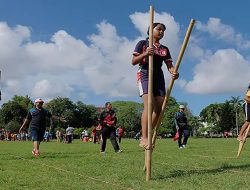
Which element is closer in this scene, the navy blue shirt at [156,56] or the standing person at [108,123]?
the navy blue shirt at [156,56]

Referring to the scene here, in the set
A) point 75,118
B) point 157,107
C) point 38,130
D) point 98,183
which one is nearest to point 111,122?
point 38,130

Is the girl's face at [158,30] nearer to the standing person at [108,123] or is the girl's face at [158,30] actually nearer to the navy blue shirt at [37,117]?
the navy blue shirt at [37,117]

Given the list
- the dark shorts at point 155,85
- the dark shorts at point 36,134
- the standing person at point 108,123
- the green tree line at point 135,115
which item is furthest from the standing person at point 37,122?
the green tree line at point 135,115

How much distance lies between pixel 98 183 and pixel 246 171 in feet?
9.29

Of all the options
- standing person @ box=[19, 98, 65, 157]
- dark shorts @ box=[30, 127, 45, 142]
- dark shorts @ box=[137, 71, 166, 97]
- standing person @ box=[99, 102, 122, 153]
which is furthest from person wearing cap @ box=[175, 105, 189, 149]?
dark shorts @ box=[137, 71, 166, 97]

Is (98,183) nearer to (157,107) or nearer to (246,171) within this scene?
(157,107)

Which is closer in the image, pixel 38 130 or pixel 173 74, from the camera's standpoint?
pixel 173 74

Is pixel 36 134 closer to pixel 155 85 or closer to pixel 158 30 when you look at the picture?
pixel 155 85

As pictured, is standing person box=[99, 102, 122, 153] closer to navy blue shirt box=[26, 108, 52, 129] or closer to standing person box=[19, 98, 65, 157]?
standing person box=[19, 98, 65, 157]

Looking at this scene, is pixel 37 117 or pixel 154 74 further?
pixel 37 117

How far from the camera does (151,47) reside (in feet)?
22.9

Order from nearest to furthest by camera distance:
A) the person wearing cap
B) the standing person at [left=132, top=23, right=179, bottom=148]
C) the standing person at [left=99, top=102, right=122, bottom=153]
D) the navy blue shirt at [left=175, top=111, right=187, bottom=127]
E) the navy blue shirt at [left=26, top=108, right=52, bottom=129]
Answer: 1. the standing person at [left=132, top=23, right=179, bottom=148]
2. the navy blue shirt at [left=26, top=108, right=52, bottom=129]
3. the standing person at [left=99, top=102, right=122, bottom=153]
4. the person wearing cap
5. the navy blue shirt at [left=175, top=111, right=187, bottom=127]

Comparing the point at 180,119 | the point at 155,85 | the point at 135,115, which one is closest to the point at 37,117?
the point at 155,85

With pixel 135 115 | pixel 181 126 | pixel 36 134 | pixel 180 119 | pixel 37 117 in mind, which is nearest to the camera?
pixel 36 134
